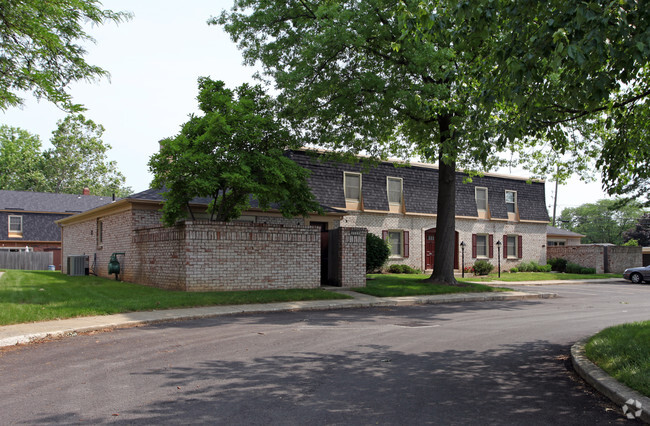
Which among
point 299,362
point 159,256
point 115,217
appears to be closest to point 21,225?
Result: point 115,217

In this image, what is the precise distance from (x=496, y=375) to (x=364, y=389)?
1.94m

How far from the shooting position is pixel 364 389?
5.89 m

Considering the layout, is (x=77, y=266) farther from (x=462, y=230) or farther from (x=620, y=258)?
(x=620, y=258)

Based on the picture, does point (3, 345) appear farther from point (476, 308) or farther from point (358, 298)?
point (476, 308)

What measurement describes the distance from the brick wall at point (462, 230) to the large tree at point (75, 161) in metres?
43.1

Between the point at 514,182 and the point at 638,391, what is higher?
the point at 514,182

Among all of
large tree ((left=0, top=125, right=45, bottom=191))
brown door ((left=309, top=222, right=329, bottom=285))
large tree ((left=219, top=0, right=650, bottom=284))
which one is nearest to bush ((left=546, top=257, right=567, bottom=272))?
large tree ((left=219, top=0, right=650, bottom=284))

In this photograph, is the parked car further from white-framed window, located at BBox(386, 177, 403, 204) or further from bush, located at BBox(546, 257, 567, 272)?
white-framed window, located at BBox(386, 177, 403, 204)

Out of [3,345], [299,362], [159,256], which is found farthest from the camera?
[159,256]

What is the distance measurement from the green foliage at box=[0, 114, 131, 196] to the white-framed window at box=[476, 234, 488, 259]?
4615cm

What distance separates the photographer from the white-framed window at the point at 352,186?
93.5 ft

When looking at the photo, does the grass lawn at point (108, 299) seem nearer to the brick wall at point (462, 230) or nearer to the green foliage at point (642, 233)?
the brick wall at point (462, 230)

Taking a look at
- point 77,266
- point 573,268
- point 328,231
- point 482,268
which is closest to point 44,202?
point 77,266

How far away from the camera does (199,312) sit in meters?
12.5
